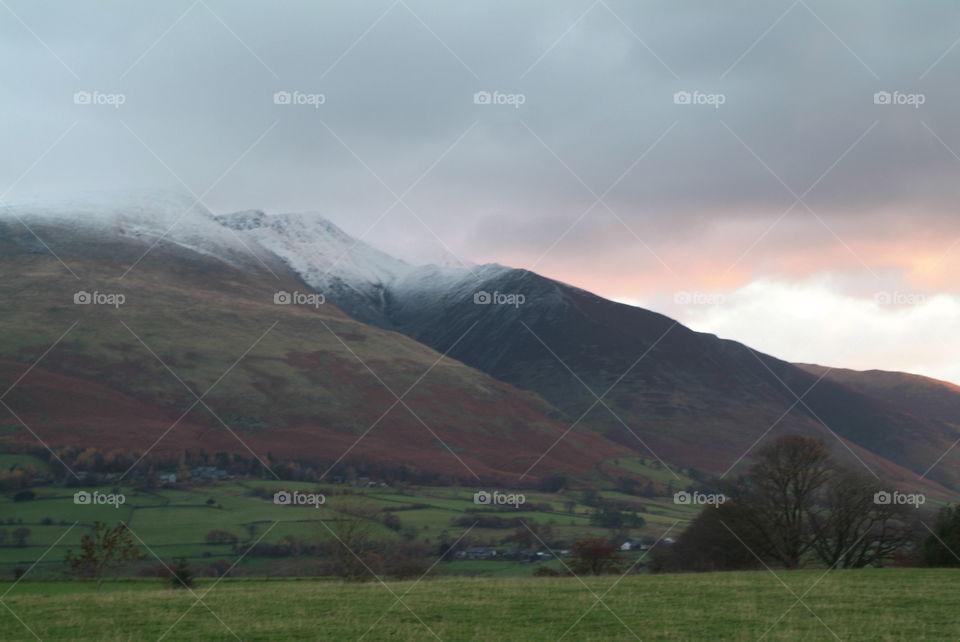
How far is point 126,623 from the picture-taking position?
3056cm

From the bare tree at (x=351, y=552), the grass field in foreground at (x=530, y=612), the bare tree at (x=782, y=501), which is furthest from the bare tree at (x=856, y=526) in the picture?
the bare tree at (x=351, y=552)

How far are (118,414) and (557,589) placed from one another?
18295 cm

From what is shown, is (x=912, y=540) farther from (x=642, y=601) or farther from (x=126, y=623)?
(x=126, y=623)

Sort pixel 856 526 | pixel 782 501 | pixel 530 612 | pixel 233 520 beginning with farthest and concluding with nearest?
pixel 233 520, pixel 782 501, pixel 856 526, pixel 530 612

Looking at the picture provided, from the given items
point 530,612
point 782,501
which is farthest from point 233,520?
point 530,612

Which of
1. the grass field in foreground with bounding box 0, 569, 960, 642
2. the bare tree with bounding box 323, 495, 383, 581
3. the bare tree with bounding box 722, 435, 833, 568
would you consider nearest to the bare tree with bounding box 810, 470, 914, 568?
the bare tree with bounding box 722, 435, 833, 568

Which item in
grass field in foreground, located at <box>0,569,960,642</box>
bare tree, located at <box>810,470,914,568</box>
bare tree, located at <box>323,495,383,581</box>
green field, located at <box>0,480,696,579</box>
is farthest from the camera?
green field, located at <box>0,480,696,579</box>

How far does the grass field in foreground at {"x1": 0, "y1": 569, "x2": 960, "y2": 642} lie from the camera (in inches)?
1078

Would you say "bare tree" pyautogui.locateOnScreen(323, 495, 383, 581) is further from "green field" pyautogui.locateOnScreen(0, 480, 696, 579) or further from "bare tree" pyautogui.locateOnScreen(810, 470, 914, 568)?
"bare tree" pyautogui.locateOnScreen(810, 470, 914, 568)

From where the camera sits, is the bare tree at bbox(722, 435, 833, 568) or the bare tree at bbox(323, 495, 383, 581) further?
the bare tree at bbox(722, 435, 833, 568)

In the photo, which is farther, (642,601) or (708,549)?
(708,549)

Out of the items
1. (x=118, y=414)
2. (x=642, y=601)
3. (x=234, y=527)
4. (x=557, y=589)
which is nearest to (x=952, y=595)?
(x=642, y=601)

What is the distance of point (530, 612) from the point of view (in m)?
31.8

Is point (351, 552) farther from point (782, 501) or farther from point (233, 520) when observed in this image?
point (233, 520)
